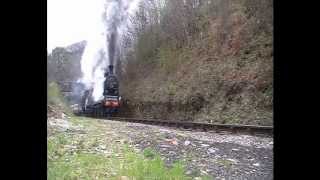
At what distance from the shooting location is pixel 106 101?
228cm

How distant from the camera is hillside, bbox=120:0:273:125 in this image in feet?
7.41

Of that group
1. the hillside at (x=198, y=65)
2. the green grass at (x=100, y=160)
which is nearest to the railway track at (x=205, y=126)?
the hillside at (x=198, y=65)

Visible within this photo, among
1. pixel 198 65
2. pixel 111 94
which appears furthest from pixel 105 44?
pixel 198 65

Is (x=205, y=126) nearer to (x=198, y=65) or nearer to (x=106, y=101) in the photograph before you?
(x=198, y=65)

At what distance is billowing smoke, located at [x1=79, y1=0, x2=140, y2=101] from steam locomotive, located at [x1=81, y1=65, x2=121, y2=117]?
0.13 feet

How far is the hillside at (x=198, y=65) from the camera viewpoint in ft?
7.41

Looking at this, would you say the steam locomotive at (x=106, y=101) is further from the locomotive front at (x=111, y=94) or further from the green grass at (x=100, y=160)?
the green grass at (x=100, y=160)

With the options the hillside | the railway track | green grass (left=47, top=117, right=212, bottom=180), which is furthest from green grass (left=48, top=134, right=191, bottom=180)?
the hillside

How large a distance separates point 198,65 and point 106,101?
676 millimetres

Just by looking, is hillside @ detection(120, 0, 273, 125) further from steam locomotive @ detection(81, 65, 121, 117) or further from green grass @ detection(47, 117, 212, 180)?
green grass @ detection(47, 117, 212, 180)
